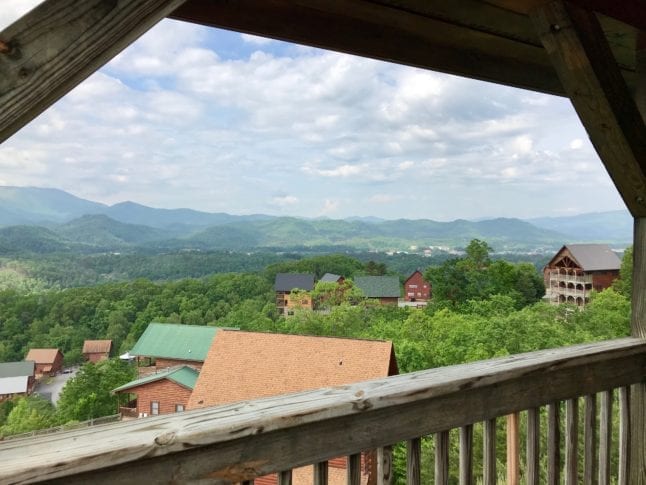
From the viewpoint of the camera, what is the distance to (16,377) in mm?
7320

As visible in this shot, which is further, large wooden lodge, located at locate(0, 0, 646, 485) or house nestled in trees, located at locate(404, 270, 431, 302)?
house nestled in trees, located at locate(404, 270, 431, 302)

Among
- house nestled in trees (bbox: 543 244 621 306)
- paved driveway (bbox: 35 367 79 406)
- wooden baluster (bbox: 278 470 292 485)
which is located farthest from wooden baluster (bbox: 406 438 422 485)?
house nestled in trees (bbox: 543 244 621 306)

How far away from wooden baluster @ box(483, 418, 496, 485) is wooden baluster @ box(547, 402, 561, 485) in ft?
0.61

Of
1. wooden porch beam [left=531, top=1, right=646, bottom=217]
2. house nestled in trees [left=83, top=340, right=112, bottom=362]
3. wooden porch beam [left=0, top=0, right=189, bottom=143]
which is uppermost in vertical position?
wooden porch beam [left=531, top=1, right=646, bottom=217]

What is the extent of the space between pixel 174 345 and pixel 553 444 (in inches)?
340

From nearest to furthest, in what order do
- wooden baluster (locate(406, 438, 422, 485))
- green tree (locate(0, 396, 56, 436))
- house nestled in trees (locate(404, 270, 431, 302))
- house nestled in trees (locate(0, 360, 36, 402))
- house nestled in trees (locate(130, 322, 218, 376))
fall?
wooden baluster (locate(406, 438, 422, 485)), house nestled in trees (locate(0, 360, 36, 402)), green tree (locate(0, 396, 56, 436)), house nestled in trees (locate(130, 322, 218, 376)), house nestled in trees (locate(404, 270, 431, 302))

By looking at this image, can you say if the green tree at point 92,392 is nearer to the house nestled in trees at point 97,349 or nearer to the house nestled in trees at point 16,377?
the house nestled in trees at point 97,349

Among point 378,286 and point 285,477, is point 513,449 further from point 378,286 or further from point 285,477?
point 378,286

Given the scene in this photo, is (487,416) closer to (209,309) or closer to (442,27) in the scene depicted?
(442,27)

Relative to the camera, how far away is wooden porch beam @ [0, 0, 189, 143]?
1.40 feet

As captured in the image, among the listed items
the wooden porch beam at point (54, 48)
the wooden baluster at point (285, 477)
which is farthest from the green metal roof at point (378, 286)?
the wooden porch beam at point (54, 48)

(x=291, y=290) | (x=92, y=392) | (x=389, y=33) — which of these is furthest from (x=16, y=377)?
(x=389, y=33)

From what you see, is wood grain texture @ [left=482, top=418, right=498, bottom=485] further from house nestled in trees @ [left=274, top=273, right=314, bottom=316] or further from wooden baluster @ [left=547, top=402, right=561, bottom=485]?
house nestled in trees @ [left=274, top=273, right=314, bottom=316]

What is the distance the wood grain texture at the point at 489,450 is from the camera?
90 cm
